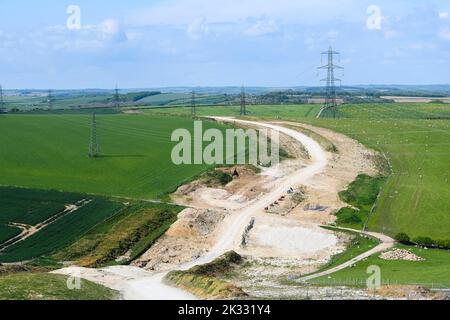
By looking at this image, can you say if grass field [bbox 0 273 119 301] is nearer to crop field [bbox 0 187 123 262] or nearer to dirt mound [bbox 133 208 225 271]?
dirt mound [bbox 133 208 225 271]

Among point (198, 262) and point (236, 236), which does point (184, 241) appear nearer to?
point (236, 236)

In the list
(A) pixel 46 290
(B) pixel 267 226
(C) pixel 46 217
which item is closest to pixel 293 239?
(B) pixel 267 226

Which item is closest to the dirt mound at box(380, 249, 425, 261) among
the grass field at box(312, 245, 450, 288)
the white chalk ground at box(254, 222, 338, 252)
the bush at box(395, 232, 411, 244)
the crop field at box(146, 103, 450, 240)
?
the grass field at box(312, 245, 450, 288)

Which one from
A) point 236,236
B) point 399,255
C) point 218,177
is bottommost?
point 399,255

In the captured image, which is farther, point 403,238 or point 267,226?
point 267,226

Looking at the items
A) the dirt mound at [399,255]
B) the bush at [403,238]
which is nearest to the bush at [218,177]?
the bush at [403,238]

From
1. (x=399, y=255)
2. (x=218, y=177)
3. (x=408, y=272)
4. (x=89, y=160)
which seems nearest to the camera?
(x=408, y=272)
